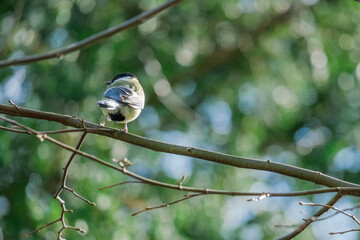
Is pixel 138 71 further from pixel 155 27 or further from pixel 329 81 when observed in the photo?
pixel 329 81

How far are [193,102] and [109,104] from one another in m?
4.91

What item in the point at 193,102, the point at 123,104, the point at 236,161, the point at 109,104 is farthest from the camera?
the point at 193,102

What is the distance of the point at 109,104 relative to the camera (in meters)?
2.96

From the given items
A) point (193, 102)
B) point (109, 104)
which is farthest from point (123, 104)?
point (193, 102)

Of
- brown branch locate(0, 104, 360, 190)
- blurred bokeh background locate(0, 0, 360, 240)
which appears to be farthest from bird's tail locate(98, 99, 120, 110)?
blurred bokeh background locate(0, 0, 360, 240)

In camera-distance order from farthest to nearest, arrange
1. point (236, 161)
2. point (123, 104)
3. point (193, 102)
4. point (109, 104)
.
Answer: point (193, 102)
point (123, 104)
point (109, 104)
point (236, 161)

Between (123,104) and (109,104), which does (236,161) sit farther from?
(123,104)

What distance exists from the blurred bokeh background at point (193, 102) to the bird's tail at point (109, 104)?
6.98ft

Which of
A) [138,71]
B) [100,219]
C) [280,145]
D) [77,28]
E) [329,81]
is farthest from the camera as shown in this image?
[280,145]

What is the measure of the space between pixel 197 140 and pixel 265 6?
1936mm

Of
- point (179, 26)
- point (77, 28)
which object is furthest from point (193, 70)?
point (77, 28)

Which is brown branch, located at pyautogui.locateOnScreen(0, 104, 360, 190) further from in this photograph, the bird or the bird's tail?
the bird

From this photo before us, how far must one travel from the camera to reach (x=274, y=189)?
7691 mm

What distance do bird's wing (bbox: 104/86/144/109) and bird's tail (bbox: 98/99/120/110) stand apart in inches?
3.1
